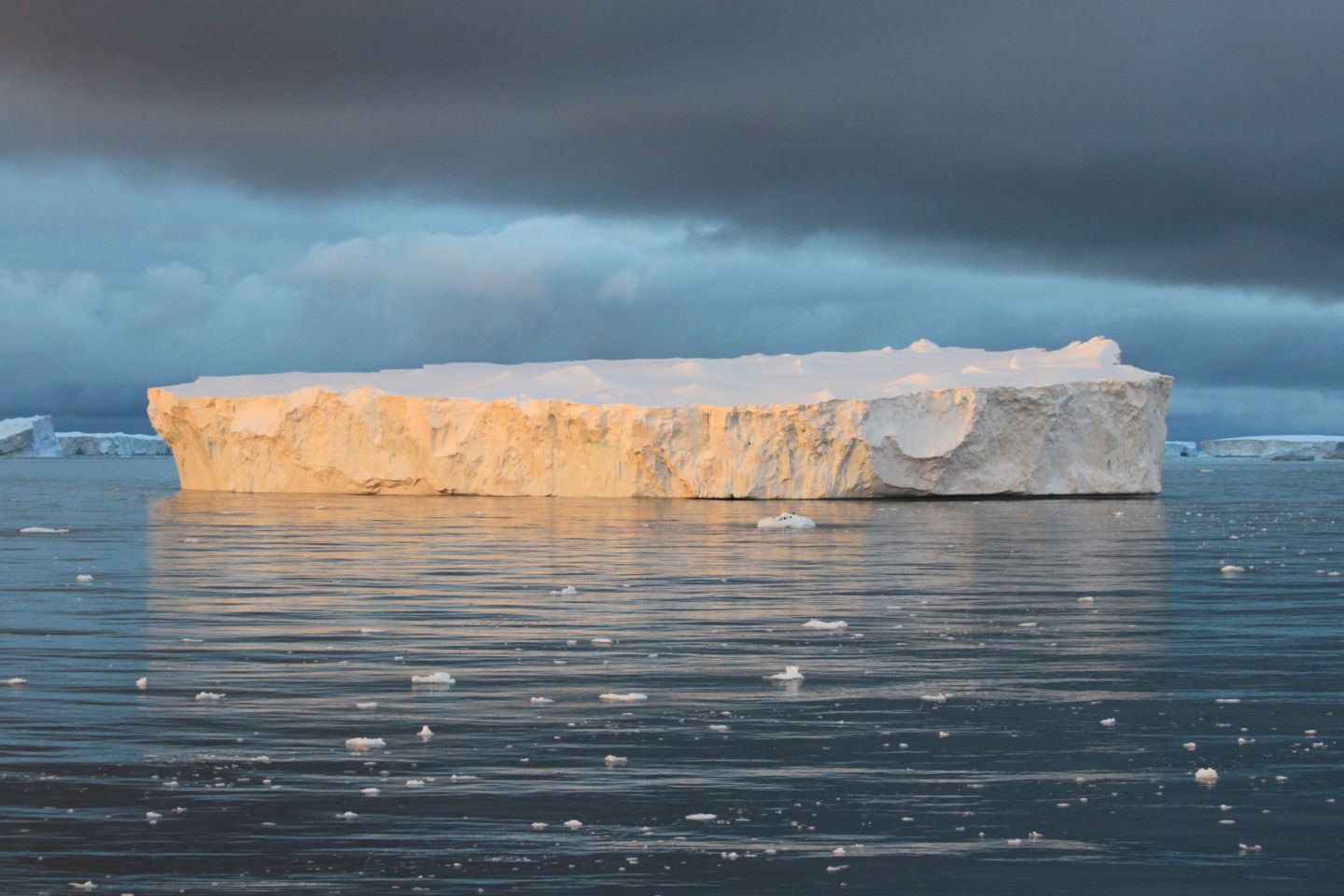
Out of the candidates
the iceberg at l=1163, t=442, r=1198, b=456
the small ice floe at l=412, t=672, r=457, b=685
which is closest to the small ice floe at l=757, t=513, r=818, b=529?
the small ice floe at l=412, t=672, r=457, b=685

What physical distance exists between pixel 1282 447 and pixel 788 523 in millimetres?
105719

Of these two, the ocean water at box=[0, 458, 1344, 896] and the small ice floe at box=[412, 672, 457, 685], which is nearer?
the ocean water at box=[0, 458, 1344, 896]

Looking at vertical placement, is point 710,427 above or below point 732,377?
below

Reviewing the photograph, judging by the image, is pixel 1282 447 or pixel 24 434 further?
pixel 1282 447

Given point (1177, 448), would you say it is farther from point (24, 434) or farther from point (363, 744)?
point (363, 744)

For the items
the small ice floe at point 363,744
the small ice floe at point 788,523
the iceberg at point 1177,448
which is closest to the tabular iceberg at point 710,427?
the small ice floe at point 788,523

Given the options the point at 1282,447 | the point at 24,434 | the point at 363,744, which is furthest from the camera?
the point at 1282,447

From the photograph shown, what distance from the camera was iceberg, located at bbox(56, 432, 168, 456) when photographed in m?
125

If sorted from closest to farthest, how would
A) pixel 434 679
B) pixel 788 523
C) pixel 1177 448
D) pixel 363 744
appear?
1. pixel 363 744
2. pixel 434 679
3. pixel 788 523
4. pixel 1177 448

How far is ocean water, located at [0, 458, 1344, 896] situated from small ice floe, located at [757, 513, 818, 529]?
339 inches

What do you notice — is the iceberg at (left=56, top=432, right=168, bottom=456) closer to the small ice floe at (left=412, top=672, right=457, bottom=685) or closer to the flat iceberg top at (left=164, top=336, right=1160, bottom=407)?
the flat iceberg top at (left=164, top=336, right=1160, bottom=407)

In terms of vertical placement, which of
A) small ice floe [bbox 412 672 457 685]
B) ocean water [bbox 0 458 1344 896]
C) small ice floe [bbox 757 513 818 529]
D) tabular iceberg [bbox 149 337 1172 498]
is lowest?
ocean water [bbox 0 458 1344 896]

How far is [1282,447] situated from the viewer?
121 metres

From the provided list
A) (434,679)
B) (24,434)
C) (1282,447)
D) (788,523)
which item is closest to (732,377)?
(788,523)
